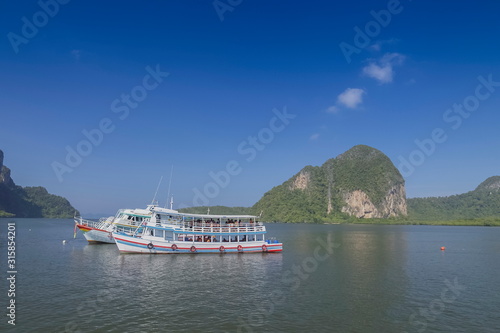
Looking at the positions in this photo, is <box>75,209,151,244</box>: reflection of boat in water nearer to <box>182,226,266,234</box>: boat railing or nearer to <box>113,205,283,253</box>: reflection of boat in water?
<box>113,205,283,253</box>: reflection of boat in water

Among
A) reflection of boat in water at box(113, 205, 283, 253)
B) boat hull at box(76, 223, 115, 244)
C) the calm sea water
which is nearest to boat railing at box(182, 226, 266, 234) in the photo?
reflection of boat in water at box(113, 205, 283, 253)

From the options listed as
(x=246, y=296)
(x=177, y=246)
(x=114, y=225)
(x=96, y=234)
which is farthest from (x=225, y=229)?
(x=96, y=234)

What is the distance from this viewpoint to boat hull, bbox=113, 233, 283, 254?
45.3 meters

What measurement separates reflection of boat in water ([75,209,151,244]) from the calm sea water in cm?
1233

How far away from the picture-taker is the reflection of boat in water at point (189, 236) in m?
45.7

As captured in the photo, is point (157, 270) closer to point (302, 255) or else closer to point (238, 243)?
point (238, 243)

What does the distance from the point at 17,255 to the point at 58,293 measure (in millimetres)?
25035

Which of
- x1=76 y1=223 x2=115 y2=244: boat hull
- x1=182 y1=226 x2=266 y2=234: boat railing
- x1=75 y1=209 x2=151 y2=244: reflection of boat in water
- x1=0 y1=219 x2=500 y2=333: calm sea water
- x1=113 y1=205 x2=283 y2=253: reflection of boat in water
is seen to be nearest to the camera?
x1=0 y1=219 x2=500 y2=333: calm sea water

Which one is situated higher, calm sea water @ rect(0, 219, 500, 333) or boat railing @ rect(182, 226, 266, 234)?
boat railing @ rect(182, 226, 266, 234)

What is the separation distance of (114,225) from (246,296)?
40.6m

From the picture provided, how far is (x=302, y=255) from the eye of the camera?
51.6 metres

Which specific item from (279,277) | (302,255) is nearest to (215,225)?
(302,255)

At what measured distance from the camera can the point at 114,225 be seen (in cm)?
5812

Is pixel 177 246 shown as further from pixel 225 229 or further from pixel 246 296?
pixel 246 296
